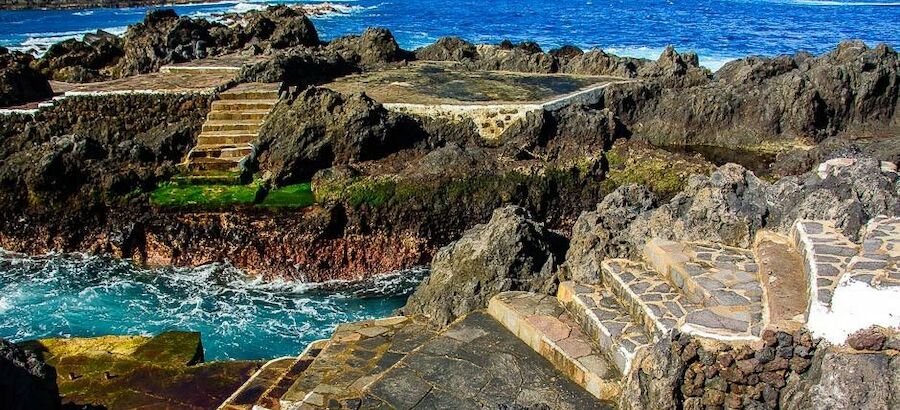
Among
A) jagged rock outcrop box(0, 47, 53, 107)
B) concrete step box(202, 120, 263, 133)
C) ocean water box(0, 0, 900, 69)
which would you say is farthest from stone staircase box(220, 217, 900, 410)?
ocean water box(0, 0, 900, 69)

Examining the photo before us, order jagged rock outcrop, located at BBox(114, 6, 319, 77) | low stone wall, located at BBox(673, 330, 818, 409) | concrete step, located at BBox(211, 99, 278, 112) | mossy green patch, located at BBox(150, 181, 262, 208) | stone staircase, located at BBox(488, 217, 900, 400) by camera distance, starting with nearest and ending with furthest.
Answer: low stone wall, located at BBox(673, 330, 818, 409)
stone staircase, located at BBox(488, 217, 900, 400)
mossy green patch, located at BBox(150, 181, 262, 208)
concrete step, located at BBox(211, 99, 278, 112)
jagged rock outcrop, located at BBox(114, 6, 319, 77)

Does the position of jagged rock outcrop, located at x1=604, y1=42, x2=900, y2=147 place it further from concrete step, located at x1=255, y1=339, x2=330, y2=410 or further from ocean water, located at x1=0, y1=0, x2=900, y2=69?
ocean water, located at x1=0, y1=0, x2=900, y2=69

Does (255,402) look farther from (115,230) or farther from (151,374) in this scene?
(115,230)

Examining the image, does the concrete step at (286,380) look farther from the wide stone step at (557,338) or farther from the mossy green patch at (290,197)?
the mossy green patch at (290,197)

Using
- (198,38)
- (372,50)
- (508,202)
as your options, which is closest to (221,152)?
(508,202)

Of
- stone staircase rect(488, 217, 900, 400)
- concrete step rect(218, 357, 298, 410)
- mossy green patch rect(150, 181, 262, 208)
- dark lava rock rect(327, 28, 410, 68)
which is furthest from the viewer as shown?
dark lava rock rect(327, 28, 410, 68)

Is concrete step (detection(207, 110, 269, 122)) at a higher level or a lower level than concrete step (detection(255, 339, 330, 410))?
higher

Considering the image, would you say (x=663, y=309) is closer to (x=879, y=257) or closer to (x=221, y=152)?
(x=879, y=257)

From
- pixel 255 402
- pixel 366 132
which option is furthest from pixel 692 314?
pixel 366 132
